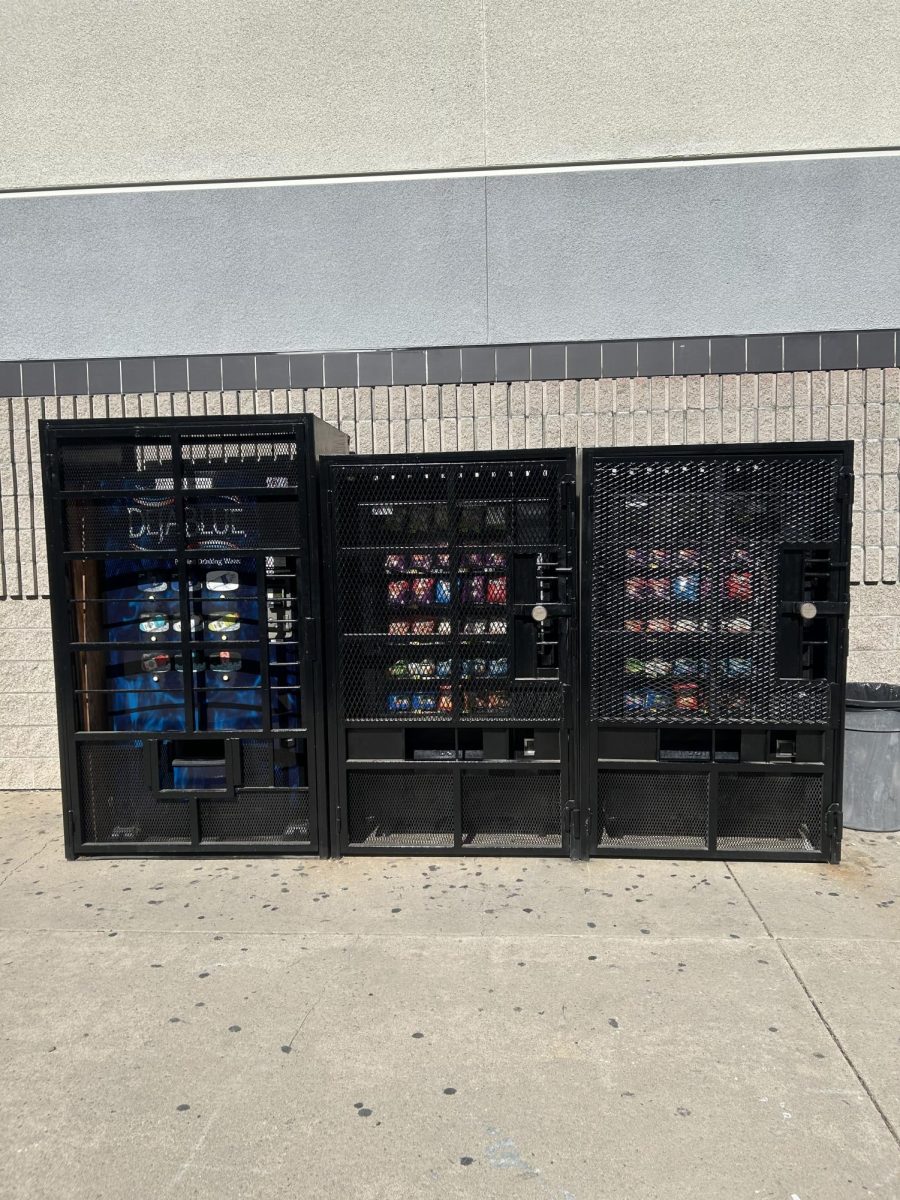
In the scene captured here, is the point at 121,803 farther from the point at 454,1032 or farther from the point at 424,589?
the point at 454,1032

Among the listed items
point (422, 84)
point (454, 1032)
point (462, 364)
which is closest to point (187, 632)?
point (454, 1032)

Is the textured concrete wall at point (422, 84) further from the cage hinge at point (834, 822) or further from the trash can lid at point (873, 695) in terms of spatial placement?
the cage hinge at point (834, 822)

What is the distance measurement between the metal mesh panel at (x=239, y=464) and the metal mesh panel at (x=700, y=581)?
1.76 m

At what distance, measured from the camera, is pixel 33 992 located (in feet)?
11.7

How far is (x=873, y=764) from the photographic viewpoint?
5.43 m

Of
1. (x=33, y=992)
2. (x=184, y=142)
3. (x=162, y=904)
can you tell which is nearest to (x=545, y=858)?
(x=162, y=904)

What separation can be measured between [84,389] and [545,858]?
4815 millimetres

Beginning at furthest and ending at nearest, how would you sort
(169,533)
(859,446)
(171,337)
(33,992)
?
(171,337), (859,446), (169,533), (33,992)

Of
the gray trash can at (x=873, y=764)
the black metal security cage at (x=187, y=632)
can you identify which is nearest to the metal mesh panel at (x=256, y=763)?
the black metal security cage at (x=187, y=632)

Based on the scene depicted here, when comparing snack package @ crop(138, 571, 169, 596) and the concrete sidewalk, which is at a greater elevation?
snack package @ crop(138, 571, 169, 596)

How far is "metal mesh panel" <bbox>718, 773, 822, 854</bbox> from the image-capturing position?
4.83 m

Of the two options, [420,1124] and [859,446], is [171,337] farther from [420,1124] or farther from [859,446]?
[420,1124]

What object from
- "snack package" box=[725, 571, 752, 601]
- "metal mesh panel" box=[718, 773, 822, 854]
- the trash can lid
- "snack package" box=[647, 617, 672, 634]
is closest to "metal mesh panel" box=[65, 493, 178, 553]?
"snack package" box=[647, 617, 672, 634]

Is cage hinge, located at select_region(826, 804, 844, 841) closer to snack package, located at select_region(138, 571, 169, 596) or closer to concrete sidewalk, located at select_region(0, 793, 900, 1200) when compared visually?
concrete sidewalk, located at select_region(0, 793, 900, 1200)
